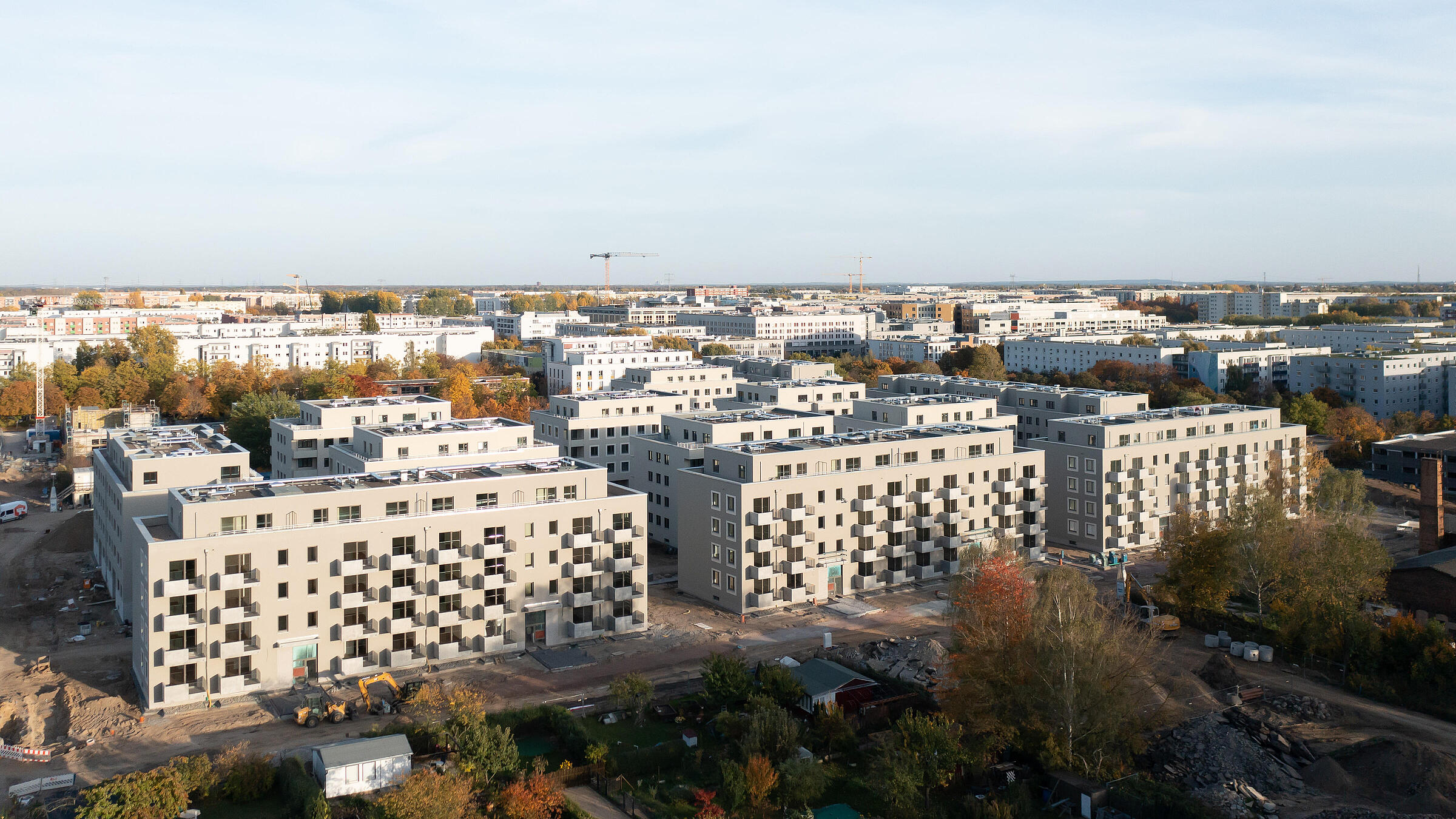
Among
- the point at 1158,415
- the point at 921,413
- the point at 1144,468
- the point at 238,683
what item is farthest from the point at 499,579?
the point at 1158,415

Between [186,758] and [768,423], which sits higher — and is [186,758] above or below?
below

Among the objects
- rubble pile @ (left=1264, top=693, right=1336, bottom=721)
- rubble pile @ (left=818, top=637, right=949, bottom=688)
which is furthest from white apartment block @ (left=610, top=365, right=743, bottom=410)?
rubble pile @ (left=1264, top=693, right=1336, bottom=721)

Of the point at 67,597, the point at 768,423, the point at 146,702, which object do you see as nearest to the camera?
the point at 146,702

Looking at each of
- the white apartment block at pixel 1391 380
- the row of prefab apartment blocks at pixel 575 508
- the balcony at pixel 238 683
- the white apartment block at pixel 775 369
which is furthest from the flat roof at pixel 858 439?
the white apartment block at pixel 1391 380

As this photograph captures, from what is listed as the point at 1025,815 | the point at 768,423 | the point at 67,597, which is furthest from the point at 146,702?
the point at 768,423

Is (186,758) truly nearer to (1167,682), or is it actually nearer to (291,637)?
(291,637)

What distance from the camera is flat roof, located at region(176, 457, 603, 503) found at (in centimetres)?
2852

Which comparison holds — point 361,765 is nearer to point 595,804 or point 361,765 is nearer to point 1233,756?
point 595,804

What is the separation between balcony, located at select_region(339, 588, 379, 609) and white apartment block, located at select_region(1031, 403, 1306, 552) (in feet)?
89.1

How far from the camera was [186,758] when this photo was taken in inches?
861

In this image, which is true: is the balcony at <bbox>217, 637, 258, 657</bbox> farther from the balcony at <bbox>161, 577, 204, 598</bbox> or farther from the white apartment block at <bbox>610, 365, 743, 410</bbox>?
the white apartment block at <bbox>610, 365, 743, 410</bbox>

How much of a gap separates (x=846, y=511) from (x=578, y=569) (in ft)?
32.2

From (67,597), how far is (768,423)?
2588 cm

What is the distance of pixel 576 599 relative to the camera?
31266mm
